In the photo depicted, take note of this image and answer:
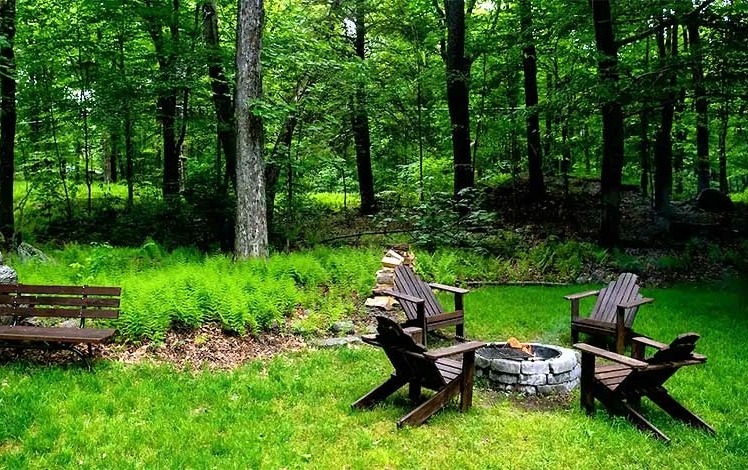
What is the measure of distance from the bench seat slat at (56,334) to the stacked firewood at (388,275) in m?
3.57

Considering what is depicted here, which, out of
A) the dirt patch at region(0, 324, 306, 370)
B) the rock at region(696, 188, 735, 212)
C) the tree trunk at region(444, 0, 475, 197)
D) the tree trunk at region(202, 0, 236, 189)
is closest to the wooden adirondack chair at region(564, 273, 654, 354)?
the dirt patch at region(0, 324, 306, 370)

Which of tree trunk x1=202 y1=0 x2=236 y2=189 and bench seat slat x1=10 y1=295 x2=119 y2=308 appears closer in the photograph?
bench seat slat x1=10 y1=295 x2=119 y2=308

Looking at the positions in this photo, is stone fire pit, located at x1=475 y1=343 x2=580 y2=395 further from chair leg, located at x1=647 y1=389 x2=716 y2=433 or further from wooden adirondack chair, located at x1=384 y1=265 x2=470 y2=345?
wooden adirondack chair, located at x1=384 y1=265 x2=470 y2=345

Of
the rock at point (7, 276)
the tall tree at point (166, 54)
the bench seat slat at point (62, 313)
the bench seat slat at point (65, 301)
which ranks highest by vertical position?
the tall tree at point (166, 54)

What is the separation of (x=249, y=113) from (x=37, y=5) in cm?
707

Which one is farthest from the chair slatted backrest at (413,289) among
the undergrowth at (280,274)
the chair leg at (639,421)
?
the chair leg at (639,421)

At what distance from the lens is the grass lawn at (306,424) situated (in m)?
3.53

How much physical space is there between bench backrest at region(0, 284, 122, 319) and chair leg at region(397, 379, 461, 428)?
3.34 m

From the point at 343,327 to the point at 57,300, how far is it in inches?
125

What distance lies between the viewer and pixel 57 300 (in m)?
5.58

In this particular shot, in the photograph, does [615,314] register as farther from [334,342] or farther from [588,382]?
[334,342]

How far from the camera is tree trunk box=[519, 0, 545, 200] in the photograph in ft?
40.0

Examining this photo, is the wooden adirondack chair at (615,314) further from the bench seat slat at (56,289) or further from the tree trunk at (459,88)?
the tree trunk at (459,88)

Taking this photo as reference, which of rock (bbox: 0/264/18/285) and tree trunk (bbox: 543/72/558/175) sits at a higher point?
tree trunk (bbox: 543/72/558/175)
